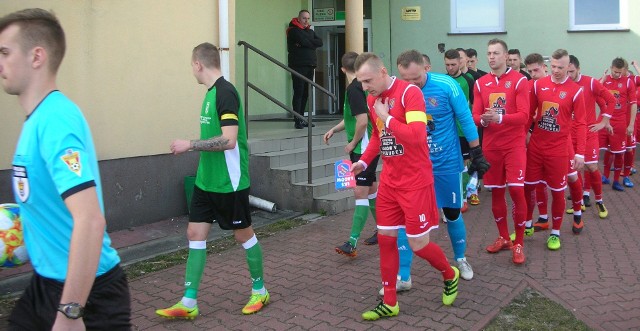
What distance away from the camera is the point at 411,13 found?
15.0 m

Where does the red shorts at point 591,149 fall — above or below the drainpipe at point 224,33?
below

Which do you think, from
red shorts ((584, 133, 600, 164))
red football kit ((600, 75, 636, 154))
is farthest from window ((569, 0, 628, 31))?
red shorts ((584, 133, 600, 164))

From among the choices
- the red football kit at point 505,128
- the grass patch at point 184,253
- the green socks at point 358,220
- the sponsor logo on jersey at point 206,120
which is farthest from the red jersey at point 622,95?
the sponsor logo on jersey at point 206,120

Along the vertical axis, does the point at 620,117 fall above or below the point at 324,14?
below

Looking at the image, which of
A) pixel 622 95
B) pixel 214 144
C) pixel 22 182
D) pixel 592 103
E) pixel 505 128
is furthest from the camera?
pixel 622 95

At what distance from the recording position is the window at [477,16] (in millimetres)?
14445

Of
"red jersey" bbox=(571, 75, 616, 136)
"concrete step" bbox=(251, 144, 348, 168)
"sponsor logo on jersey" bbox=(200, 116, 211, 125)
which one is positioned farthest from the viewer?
"concrete step" bbox=(251, 144, 348, 168)

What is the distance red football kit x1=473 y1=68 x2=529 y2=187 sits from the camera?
6379 mm

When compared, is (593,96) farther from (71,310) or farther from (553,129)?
(71,310)

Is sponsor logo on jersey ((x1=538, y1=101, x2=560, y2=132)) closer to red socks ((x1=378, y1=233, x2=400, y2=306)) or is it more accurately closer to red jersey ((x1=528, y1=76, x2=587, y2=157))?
red jersey ((x1=528, y1=76, x2=587, y2=157))

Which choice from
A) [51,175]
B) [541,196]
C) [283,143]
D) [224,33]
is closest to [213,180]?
[51,175]

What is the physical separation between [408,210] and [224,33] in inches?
192

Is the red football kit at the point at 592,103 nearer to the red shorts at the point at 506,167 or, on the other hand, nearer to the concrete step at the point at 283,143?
the red shorts at the point at 506,167

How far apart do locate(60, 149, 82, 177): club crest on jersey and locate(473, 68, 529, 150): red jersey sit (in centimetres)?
464
